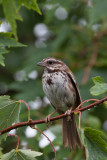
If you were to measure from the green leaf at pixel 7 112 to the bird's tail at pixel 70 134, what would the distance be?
5.59ft

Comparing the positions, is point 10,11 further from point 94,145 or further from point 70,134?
point 70,134

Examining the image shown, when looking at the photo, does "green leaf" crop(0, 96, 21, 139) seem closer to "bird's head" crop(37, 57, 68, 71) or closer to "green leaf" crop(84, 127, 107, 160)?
"green leaf" crop(84, 127, 107, 160)

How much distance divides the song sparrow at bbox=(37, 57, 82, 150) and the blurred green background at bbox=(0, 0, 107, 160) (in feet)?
0.62

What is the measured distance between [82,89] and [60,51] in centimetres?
208

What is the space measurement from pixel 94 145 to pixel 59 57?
15.2ft

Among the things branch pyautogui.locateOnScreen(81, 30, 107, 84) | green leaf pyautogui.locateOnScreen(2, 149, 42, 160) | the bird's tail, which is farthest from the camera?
branch pyautogui.locateOnScreen(81, 30, 107, 84)

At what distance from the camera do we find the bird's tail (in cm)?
547

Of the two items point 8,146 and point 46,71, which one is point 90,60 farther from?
point 8,146

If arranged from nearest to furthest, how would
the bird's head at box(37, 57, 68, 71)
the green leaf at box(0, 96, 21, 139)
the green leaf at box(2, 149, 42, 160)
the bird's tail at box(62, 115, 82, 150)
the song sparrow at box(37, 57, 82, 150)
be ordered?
the green leaf at box(2, 149, 42, 160)
the green leaf at box(0, 96, 21, 139)
the bird's tail at box(62, 115, 82, 150)
the song sparrow at box(37, 57, 82, 150)
the bird's head at box(37, 57, 68, 71)

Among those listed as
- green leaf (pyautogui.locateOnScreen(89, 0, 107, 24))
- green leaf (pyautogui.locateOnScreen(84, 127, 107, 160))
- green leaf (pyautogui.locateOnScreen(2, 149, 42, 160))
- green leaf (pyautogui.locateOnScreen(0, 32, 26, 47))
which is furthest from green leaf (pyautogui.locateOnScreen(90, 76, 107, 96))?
green leaf (pyautogui.locateOnScreen(89, 0, 107, 24))

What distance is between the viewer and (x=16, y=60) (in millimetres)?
10047

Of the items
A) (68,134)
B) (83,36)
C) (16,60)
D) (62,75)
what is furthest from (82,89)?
(16,60)

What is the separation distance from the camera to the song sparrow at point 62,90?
19.1 ft

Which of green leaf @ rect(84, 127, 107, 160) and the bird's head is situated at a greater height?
the bird's head
